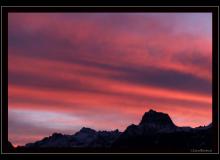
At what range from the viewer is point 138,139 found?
16391mm

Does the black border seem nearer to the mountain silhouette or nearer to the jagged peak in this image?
the mountain silhouette

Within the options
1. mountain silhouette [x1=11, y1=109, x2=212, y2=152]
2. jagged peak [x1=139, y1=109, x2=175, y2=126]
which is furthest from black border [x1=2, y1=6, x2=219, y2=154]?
jagged peak [x1=139, y1=109, x2=175, y2=126]

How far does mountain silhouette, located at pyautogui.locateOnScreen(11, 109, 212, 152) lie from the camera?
52.6 ft

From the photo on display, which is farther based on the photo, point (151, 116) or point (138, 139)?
point (151, 116)

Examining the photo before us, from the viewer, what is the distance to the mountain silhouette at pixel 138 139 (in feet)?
52.6

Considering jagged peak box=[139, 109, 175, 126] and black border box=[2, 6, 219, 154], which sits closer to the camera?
black border box=[2, 6, 219, 154]

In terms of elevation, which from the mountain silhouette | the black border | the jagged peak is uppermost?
the black border
